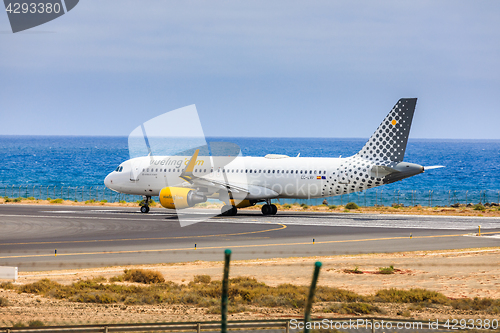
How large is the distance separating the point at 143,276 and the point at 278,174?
24.2 metres

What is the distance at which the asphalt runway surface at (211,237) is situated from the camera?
2709 cm

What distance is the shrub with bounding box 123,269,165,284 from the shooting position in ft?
69.9

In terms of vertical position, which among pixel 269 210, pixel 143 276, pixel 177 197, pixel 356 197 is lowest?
pixel 356 197

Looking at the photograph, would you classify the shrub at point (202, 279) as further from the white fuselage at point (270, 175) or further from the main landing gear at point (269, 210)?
the main landing gear at point (269, 210)

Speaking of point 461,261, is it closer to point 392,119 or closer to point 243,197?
point 392,119

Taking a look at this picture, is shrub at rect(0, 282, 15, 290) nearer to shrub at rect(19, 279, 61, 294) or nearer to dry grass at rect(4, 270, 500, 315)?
dry grass at rect(4, 270, 500, 315)

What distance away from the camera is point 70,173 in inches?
5778

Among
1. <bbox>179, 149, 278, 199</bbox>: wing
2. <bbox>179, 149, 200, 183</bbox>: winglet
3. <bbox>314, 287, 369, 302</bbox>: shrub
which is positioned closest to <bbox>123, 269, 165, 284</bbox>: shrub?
<bbox>314, 287, 369, 302</bbox>: shrub

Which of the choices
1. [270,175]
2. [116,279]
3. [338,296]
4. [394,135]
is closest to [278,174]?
[270,175]

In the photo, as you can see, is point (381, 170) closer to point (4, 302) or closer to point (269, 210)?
point (269, 210)

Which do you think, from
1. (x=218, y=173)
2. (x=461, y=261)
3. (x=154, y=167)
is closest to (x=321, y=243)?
(x=461, y=261)

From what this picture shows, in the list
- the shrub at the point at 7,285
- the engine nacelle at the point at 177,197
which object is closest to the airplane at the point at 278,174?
the engine nacelle at the point at 177,197

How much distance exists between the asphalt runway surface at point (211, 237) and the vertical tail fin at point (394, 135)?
4758 mm

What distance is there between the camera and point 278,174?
44750 millimetres
